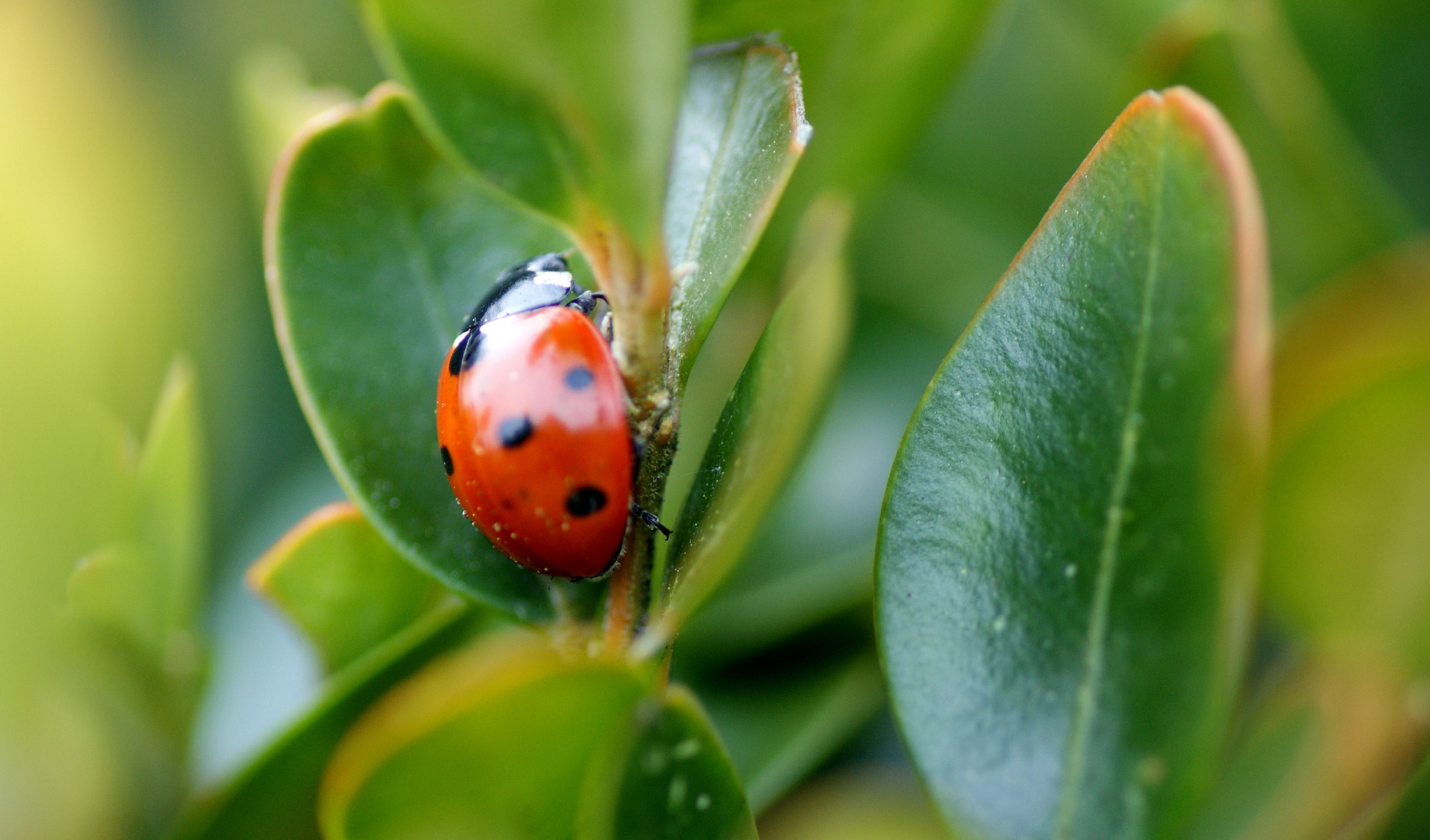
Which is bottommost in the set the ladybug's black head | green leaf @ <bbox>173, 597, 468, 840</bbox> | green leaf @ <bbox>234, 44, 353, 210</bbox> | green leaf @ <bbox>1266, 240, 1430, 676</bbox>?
green leaf @ <bbox>173, 597, 468, 840</bbox>

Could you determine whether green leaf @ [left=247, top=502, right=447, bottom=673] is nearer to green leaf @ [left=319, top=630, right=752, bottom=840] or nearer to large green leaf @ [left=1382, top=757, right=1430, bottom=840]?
green leaf @ [left=319, top=630, right=752, bottom=840]

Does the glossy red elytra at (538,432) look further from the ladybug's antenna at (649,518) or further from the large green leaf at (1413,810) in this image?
the large green leaf at (1413,810)

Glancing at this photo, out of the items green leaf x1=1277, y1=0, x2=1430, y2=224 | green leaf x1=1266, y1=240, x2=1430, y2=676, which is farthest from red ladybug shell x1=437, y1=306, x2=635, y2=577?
green leaf x1=1277, y1=0, x2=1430, y2=224

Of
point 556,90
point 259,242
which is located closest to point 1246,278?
point 556,90

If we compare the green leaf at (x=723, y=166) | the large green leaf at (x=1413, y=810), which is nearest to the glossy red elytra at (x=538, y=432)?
the green leaf at (x=723, y=166)

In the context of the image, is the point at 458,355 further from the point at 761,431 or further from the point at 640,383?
the point at 761,431

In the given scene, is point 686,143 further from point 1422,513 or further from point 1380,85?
point 1380,85
